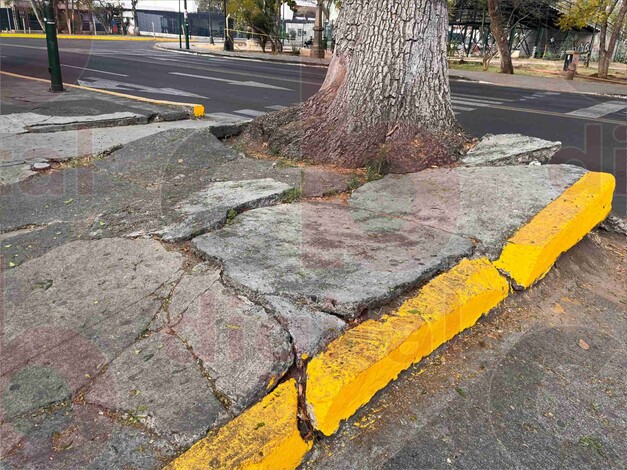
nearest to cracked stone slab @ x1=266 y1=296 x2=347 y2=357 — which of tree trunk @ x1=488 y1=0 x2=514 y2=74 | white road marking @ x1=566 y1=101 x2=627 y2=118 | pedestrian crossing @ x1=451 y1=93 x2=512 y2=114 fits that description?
pedestrian crossing @ x1=451 y1=93 x2=512 y2=114

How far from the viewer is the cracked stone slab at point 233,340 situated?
208 centimetres

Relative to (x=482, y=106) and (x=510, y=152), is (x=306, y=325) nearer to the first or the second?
(x=510, y=152)

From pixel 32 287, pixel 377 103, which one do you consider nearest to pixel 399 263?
pixel 32 287

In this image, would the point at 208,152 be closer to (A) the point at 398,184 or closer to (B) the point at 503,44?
(A) the point at 398,184

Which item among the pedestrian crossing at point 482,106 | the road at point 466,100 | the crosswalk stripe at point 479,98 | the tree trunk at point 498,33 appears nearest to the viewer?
the road at point 466,100

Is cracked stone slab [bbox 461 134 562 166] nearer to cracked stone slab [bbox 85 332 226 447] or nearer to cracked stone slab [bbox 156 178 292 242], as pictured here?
cracked stone slab [bbox 156 178 292 242]

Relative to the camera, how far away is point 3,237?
136 inches

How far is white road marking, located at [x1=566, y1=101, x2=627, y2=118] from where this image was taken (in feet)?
Result: 37.5

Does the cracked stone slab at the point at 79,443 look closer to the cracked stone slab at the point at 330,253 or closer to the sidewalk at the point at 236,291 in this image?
the sidewalk at the point at 236,291

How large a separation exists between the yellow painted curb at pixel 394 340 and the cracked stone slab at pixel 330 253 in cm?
13

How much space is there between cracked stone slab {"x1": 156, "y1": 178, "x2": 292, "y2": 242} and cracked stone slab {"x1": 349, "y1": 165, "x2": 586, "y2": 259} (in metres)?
0.68

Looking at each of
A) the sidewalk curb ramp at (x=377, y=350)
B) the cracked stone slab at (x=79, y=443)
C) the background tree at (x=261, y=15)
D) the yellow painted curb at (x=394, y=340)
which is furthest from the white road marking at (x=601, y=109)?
the background tree at (x=261, y=15)

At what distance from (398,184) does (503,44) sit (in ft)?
68.3

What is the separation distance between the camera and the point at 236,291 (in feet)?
8.60
